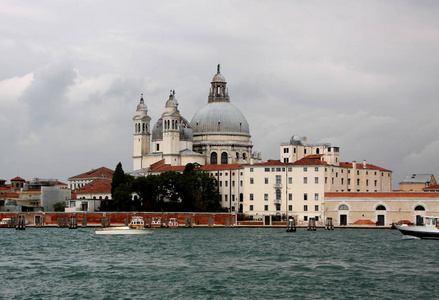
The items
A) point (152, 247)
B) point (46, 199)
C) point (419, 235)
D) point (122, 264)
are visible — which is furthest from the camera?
point (46, 199)

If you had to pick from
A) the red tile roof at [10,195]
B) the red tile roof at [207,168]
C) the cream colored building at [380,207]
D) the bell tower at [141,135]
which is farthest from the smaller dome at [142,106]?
the cream colored building at [380,207]

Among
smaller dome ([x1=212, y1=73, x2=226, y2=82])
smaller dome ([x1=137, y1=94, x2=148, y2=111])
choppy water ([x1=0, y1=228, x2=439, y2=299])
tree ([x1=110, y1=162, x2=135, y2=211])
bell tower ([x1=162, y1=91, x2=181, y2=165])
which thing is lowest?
choppy water ([x1=0, y1=228, x2=439, y2=299])

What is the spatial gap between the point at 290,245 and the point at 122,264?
1512 cm

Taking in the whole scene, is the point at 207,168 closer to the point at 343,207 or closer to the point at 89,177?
the point at 343,207

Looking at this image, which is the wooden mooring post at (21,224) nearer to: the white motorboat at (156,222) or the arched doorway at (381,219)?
the white motorboat at (156,222)

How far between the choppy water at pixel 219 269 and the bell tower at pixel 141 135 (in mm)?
44669

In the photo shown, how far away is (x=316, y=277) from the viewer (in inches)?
1406

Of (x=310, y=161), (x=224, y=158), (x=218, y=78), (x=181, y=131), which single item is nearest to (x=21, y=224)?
(x=181, y=131)

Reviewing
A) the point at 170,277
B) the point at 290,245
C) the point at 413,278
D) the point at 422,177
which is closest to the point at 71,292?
the point at 170,277

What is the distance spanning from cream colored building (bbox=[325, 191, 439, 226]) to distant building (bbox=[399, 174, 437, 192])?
3471 centimetres

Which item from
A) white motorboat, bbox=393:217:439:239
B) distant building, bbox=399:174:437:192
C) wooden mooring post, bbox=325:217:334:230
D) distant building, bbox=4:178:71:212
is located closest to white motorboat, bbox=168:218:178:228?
wooden mooring post, bbox=325:217:334:230

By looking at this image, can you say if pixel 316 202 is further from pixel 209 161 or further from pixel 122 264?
pixel 122 264

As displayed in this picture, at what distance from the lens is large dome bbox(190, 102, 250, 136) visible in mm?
101812

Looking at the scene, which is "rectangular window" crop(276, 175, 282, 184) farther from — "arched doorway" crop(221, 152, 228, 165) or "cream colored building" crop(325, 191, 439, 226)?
"arched doorway" crop(221, 152, 228, 165)
